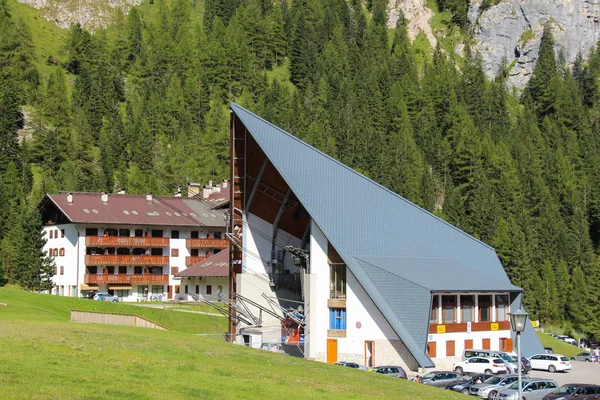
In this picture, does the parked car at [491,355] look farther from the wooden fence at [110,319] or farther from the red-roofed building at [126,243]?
the red-roofed building at [126,243]

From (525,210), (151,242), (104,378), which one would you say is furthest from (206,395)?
(525,210)

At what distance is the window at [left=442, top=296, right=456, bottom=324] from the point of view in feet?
169

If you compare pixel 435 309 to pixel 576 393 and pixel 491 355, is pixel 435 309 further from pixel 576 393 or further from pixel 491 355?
pixel 576 393

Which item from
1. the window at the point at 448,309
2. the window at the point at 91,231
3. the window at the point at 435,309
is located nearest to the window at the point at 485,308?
the window at the point at 448,309

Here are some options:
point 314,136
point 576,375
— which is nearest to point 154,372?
point 576,375

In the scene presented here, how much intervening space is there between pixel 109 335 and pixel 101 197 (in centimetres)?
6451

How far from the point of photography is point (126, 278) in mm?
93188

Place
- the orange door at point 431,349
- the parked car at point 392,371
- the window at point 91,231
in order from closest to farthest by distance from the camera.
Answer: the parked car at point 392,371 → the orange door at point 431,349 → the window at point 91,231

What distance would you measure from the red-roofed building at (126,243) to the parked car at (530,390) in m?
51.7

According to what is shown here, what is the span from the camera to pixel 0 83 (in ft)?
486

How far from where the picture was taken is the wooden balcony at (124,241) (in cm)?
9112

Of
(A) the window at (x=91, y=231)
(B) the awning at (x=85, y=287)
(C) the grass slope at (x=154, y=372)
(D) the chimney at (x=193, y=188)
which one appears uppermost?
(D) the chimney at (x=193, y=188)

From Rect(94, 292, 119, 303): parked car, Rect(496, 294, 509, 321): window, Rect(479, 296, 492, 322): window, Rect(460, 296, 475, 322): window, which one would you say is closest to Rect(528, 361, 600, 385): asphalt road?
Rect(496, 294, 509, 321): window

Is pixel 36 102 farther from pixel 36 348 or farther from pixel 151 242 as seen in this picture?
pixel 36 348
